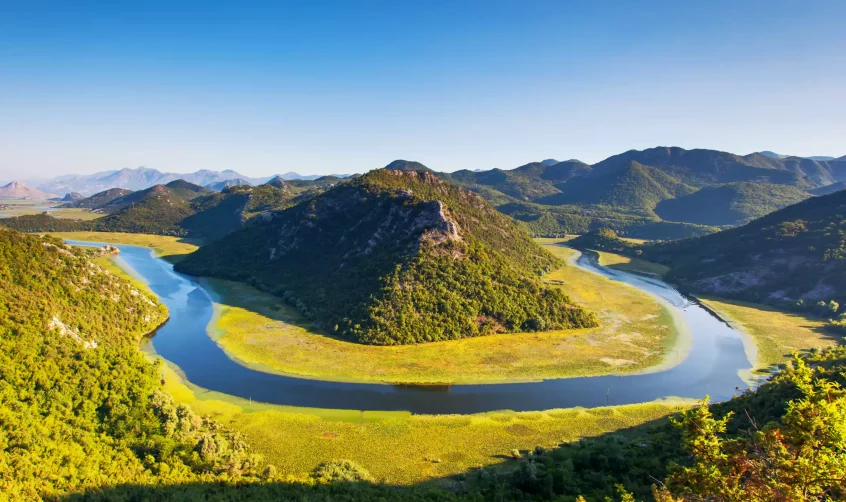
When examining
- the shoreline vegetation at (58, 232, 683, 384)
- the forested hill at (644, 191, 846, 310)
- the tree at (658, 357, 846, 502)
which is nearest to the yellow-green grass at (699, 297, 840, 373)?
the forested hill at (644, 191, 846, 310)

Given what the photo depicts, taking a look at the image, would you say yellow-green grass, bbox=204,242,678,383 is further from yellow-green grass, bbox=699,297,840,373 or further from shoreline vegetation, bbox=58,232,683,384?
yellow-green grass, bbox=699,297,840,373

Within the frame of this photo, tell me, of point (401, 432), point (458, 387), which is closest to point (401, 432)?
point (401, 432)

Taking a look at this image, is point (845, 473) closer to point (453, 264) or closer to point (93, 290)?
point (453, 264)

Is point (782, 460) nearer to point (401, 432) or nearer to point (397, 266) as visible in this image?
point (401, 432)

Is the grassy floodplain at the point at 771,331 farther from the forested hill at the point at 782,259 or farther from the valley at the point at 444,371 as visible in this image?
the forested hill at the point at 782,259

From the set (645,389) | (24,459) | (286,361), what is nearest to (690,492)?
(24,459)

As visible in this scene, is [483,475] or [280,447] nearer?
[483,475]
